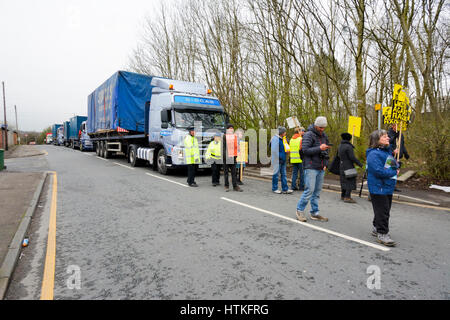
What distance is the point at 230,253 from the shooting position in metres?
3.86

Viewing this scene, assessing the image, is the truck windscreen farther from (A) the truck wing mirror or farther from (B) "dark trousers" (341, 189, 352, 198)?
(B) "dark trousers" (341, 189, 352, 198)

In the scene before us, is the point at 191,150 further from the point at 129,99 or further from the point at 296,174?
the point at 129,99

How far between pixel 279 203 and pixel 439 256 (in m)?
3.45

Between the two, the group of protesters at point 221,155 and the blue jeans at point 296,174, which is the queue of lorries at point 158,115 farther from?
the blue jeans at point 296,174

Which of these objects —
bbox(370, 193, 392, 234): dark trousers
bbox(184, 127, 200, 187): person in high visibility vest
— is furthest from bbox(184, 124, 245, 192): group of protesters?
bbox(370, 193, 392, 234): dark trousers

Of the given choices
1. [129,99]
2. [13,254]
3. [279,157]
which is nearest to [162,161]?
[129,99]

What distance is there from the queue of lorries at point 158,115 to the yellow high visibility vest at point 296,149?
3.48 meters

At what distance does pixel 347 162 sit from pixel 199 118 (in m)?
5.72

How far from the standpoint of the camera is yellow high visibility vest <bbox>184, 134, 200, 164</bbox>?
358 inches

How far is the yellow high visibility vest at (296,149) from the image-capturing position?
27.1 ft

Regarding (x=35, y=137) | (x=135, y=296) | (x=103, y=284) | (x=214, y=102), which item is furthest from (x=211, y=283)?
(x=35, y=137)

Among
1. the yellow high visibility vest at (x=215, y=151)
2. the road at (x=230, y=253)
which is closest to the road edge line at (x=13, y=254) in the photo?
the road at (x=230, y=253)

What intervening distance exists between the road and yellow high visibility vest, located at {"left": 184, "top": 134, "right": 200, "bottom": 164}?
246 centimetres
